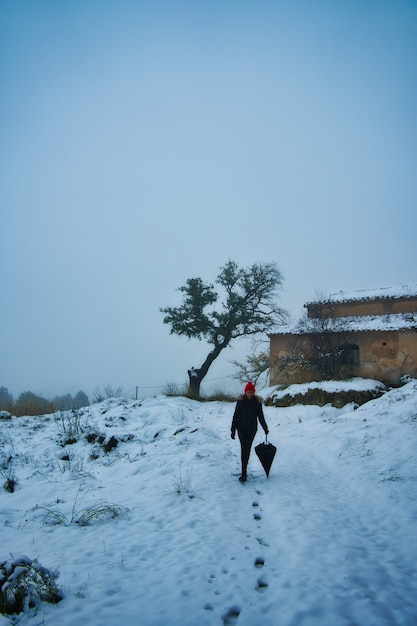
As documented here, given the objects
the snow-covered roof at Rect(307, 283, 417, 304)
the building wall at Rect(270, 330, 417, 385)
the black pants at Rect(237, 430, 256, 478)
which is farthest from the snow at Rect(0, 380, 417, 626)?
the snow-covered roof at Rect(307, 283, 417, 304)

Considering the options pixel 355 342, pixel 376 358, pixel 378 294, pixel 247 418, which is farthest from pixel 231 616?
pixel 378 294

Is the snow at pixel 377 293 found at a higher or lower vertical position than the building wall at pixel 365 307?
higher

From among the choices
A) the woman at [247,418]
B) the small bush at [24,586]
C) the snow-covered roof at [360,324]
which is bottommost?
the small bush at [24,586]

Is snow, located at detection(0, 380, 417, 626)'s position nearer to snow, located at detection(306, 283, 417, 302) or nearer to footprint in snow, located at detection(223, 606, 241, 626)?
footprint in snow, located at detection(223, 606, 241, 626)

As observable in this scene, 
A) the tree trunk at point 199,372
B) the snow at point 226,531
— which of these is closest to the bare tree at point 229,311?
the tree trunk at point 199,372

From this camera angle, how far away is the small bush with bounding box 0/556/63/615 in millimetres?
2752

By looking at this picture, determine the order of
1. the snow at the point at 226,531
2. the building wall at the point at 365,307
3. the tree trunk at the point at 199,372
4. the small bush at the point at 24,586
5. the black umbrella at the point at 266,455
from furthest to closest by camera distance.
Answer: the tree trunk at the point at 199,372 → the building wall at the point at 365,307 → the black umbrella at the point at 266,455 → the snow at the point at 226,531 → the small bush at the point at 24,586

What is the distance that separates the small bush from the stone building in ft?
→ 59.5

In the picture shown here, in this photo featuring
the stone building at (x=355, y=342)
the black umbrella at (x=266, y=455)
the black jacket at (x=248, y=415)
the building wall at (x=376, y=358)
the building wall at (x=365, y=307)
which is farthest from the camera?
the building wall at (x=365, y=307)

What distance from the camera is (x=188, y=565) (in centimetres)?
365

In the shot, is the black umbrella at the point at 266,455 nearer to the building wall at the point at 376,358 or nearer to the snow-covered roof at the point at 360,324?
the building wall at the point at 376,358

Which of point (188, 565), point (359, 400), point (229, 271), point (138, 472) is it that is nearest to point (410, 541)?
point (188, 565)

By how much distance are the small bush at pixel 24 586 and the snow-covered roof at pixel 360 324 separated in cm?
1921

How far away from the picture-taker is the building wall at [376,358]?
19.1 metres
